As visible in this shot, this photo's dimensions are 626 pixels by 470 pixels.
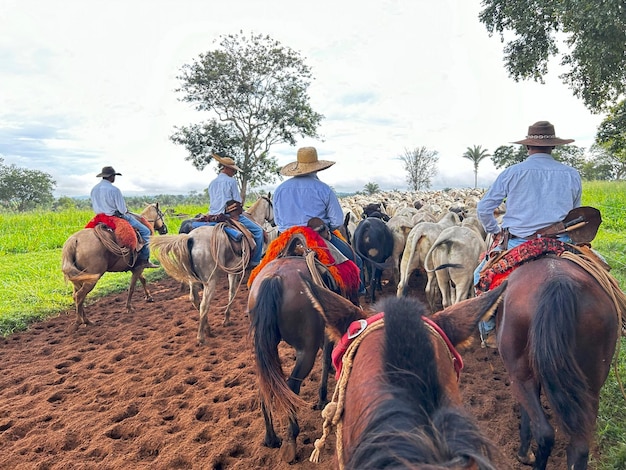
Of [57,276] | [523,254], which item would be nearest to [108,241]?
[57,276]

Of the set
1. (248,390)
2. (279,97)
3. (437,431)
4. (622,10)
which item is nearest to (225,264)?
(248,390)

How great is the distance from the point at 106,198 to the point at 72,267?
4.11 feet

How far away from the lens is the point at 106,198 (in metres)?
6.62

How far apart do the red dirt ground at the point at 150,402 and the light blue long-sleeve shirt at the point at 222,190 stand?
201 cm

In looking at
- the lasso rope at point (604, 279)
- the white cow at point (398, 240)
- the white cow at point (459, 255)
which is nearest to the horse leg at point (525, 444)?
the lasso rope at point (604, 279)

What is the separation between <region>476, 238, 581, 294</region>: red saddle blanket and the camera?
2.81 m

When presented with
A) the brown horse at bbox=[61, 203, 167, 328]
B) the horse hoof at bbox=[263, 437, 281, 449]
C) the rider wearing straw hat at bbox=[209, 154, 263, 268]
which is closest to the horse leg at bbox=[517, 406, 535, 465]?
the horse hoof at bbox=[263, 437, 281, 449]

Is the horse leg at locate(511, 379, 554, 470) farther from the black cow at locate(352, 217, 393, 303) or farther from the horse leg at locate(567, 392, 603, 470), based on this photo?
the black cow at locate(352, 217, 393, 303)

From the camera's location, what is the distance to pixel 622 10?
686 cm

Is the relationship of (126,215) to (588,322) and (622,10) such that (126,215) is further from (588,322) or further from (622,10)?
(622,10)

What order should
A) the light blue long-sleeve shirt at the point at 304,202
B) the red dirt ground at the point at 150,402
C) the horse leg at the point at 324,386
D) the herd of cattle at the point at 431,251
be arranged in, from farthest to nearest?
the herd of cattle at the point at 431,251
the light blue long-sleeve shirt at the point at 304,202
the horse leg at the point at 324,386
the red dirt ground at the point at 150,402

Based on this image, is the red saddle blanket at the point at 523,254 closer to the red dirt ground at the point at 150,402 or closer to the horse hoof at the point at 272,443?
the red dirt ground at the point at 150,402

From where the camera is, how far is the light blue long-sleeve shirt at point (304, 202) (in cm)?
412

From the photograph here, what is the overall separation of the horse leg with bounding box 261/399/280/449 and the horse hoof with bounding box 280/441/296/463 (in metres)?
0.09
